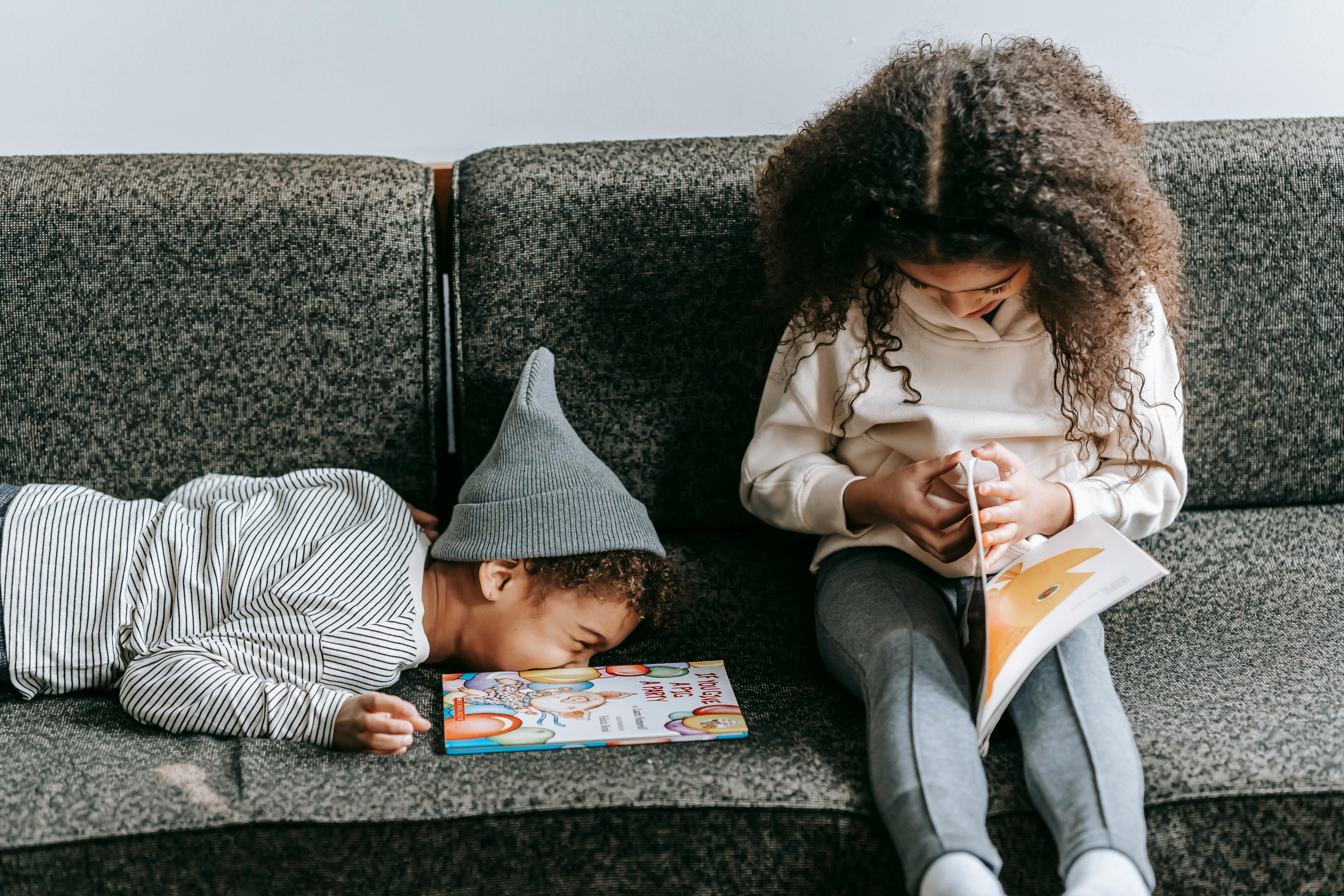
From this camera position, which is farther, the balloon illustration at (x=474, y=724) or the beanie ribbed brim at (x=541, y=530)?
the beanie ribbed brim at (x=541, y=530)

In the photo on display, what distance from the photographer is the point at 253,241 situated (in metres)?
1.22

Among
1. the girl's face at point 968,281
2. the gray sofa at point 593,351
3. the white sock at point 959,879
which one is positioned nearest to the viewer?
the white sock at point 959,879

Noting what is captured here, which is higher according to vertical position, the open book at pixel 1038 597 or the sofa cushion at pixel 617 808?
the open book at pixel 1038 597

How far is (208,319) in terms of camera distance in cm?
123

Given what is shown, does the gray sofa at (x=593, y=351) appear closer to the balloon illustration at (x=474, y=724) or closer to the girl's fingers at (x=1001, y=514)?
the balloon illustration at (x=474, y=724)

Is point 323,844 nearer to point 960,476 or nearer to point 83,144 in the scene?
point 960,476

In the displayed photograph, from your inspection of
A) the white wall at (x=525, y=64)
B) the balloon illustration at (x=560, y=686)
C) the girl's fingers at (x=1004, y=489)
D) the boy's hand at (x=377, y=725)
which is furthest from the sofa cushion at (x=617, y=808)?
the white wall at (x=525, y=64)

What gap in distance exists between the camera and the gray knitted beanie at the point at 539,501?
112cm

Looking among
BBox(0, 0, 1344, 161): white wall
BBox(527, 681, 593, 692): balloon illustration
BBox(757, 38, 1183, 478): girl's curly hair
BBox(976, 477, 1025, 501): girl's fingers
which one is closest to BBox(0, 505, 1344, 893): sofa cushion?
BBox(527, 681, 593, 692): balloon illustration

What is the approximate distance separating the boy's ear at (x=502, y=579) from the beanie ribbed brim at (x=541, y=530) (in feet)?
0.07

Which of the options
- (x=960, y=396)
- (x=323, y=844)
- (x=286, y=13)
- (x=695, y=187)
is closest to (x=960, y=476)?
(x=960, y=396)

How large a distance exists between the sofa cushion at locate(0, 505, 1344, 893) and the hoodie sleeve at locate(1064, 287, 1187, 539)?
203 mm

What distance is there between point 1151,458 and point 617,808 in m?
0.68

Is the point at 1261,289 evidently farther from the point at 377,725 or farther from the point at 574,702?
the point at 377,725
